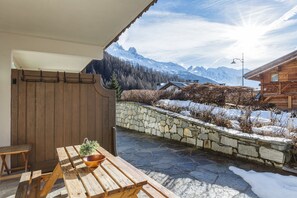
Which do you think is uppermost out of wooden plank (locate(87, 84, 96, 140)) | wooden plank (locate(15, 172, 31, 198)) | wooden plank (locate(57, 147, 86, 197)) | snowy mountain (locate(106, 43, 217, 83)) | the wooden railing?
snowy mountain (locate(106, 43, 217, 83))

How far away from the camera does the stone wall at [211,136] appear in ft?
11.9

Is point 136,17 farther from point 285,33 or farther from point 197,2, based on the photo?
point 285,33

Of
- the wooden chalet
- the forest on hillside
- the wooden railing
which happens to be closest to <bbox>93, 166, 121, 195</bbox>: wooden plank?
the wooden chalet

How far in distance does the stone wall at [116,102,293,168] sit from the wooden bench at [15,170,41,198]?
3.86m

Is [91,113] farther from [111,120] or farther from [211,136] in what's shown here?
[211,136]

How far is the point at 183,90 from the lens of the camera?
8.69 m

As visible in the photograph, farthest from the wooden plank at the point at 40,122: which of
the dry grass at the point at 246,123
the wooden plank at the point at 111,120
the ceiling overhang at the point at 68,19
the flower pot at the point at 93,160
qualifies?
the dry grass at the point at 246,123

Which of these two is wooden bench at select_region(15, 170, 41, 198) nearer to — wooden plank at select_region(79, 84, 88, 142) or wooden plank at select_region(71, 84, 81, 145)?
wooden plank at select_region(71, 84, 81, 145)

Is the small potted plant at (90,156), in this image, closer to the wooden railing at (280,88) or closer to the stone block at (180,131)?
the stone block at (180,131)

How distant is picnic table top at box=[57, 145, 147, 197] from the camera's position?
4.72 ft

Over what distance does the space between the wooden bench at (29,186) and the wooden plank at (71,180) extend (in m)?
0.48

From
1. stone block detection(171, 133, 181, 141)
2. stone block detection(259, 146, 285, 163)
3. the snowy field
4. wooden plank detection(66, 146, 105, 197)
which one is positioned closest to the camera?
wooden plank detection(66, 146, 105, 197)

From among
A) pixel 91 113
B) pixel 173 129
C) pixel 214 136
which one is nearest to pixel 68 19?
pixel 91 113

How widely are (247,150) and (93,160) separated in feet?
11.3
